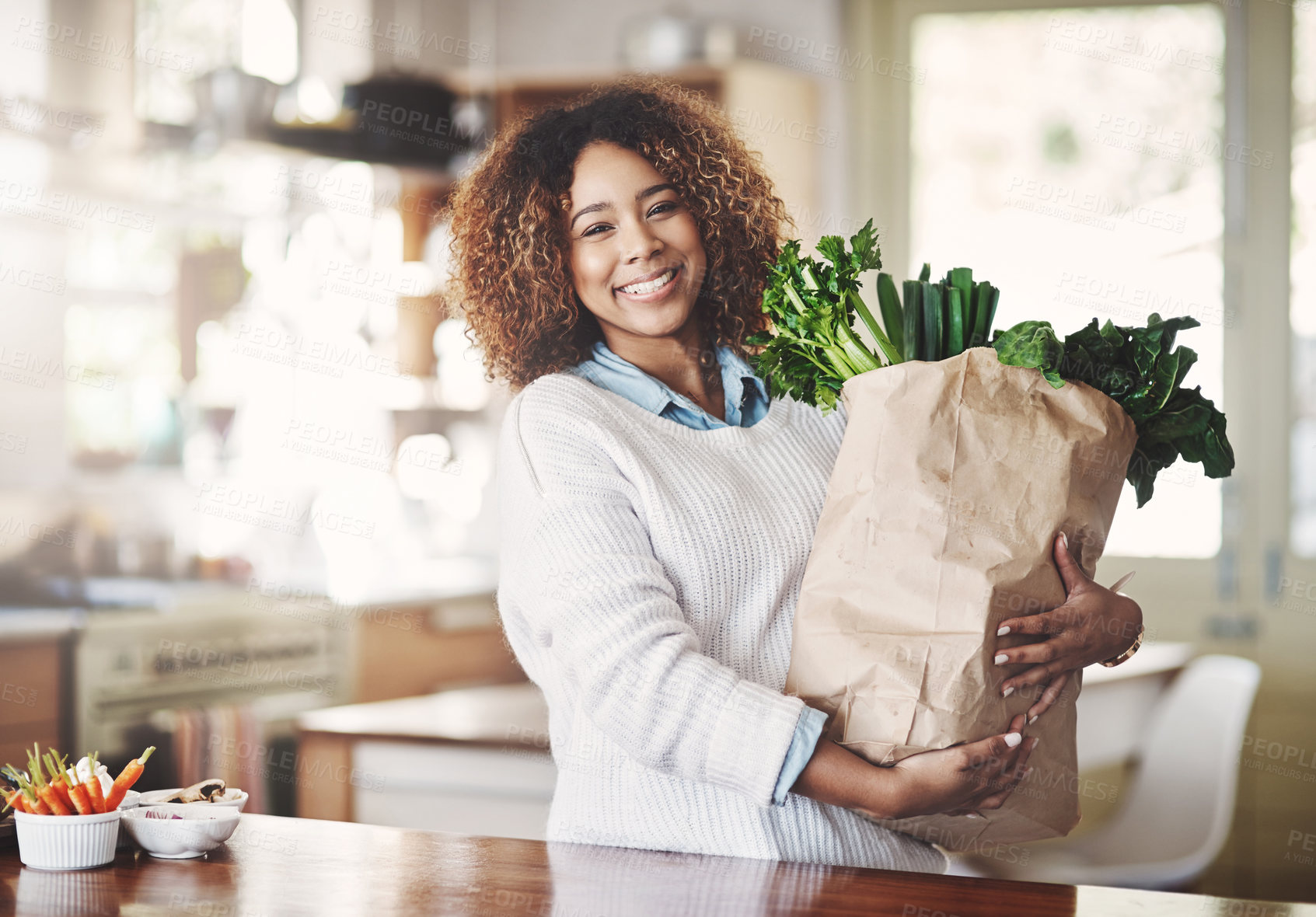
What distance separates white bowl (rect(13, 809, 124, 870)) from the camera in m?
1.25

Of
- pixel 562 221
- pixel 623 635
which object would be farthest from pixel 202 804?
pixel 562 221

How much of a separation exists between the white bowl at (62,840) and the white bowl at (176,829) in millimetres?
42

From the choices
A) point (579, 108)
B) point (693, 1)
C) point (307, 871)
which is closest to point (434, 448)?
point (693, 1)

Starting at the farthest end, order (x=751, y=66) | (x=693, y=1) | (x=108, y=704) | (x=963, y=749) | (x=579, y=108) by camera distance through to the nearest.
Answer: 1. (x=693, y=1)
2. (x=751, y=66)
3. (x=108, y=704)
4. (x=579, y=108)
5. (x=963, y=749)

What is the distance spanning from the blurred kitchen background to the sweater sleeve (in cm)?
153

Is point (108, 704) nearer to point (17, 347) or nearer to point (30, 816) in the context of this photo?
point (17, 347)

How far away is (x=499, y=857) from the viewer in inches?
51.0

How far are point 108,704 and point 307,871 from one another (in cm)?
225

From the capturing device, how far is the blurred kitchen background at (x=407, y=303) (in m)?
3.32

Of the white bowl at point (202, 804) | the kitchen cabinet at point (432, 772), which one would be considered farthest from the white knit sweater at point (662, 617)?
the kitchen cabinet at point (432, 772)

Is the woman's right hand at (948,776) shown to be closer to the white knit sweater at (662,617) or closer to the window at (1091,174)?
the white knit sweater at (662,617)

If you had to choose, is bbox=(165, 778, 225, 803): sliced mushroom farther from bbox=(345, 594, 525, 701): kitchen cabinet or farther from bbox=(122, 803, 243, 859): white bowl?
bbox=(345, 594, 525, 701): kitchen cabinet

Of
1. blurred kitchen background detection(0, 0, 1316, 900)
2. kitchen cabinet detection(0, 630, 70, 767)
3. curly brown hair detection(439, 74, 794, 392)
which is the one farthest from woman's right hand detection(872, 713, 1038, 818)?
kitchen cabinet detection(0, 630, 70, 767)

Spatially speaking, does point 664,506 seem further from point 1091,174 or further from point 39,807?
point 1091,174
